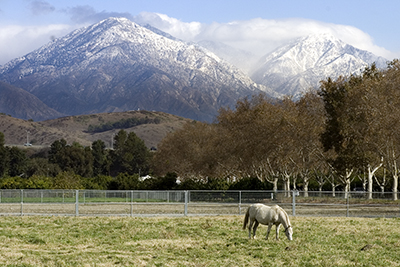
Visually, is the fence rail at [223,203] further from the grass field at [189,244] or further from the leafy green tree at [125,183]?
the leafy green tree at [125,183]

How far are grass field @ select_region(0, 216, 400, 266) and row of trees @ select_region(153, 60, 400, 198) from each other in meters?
14.3

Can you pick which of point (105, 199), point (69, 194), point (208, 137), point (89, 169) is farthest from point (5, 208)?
point (89, 169)

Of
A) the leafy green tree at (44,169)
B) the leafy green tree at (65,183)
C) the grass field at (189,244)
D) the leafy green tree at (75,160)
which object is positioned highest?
the leafy green tree at (75,160)

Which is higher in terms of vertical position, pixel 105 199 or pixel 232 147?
pixel 232 147

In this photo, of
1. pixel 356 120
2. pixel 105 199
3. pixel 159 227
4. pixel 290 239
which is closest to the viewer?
pixel 290 239

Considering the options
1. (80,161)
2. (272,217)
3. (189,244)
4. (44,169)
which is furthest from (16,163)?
(272,217)

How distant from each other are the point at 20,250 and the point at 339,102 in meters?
46.0

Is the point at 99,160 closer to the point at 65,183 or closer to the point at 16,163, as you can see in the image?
the point at 16,163

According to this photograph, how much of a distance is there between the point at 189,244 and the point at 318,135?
46.6 metres

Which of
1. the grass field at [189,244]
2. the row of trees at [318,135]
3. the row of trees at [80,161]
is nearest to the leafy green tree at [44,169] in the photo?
the row of trees at [80,161]

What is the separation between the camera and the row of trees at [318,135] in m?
52.5

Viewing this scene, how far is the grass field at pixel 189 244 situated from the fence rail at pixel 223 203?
18.4 feet

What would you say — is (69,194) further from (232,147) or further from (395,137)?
(232,147)

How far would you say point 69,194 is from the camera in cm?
4112
